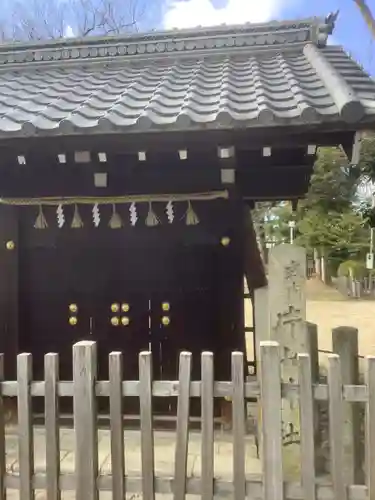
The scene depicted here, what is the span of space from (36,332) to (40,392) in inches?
88.9

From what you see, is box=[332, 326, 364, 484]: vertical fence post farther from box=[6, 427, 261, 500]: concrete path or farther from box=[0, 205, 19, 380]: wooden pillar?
box=[0, 205, 19, 380]: wooden pillar

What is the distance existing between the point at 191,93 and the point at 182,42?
8.16ft

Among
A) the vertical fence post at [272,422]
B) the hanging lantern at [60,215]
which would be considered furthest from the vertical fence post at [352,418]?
the hanging lantern at [60,215]

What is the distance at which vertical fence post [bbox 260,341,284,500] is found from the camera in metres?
2.91

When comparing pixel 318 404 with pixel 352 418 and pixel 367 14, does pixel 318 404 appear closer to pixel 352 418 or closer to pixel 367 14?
pixel 352 418

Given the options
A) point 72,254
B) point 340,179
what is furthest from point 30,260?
point 340,179

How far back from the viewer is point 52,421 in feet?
9.91

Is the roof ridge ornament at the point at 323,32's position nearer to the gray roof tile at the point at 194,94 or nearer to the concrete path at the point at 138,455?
the gray roof tile at the point at 194,94

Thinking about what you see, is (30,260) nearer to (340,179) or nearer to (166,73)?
(166,73)

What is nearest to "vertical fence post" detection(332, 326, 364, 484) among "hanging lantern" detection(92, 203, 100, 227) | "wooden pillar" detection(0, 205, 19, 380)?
"hanging lantern" detection(92, 203, 100, 227)

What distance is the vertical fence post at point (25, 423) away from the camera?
119 inches

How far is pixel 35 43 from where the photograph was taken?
6945mm

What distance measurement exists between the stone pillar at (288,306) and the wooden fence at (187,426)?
1.14m

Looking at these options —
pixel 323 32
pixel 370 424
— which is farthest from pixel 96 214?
pixel 323 32
